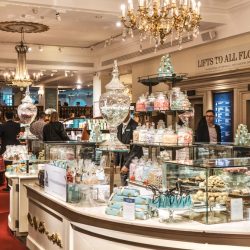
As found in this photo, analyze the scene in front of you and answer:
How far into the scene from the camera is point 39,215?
489 cm

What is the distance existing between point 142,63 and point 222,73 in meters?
3.83

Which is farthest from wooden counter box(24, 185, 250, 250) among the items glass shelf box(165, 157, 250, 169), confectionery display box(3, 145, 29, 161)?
confectionery display box(3, 145, 29, 161)

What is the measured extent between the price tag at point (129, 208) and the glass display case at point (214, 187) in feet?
0.93

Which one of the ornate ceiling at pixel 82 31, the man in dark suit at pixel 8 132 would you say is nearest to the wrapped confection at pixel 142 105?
the ornate ceiling at pixel 82 31

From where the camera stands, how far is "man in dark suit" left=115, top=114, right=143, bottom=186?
213 inches

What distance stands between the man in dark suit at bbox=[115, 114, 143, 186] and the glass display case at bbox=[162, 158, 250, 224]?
5.24 feet

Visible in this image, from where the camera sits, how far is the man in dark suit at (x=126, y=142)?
5398 millimetres

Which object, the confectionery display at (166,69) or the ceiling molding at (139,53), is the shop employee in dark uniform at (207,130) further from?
the confectionery display at (166,69)

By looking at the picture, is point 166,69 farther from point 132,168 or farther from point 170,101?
point 132,168

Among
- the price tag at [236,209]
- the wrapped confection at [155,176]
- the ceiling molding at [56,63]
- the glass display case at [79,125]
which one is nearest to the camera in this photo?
the price tag at [236,209]

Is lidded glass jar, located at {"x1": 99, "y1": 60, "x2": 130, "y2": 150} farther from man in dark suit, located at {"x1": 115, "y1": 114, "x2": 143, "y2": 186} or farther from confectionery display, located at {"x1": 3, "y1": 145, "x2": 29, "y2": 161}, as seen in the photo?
confectionery display, located at {"x1": 3, "y1": 145, "x2": 29, "y2": 161}

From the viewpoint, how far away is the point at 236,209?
10.5 feet

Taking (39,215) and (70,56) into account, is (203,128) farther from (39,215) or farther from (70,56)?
(70,56)

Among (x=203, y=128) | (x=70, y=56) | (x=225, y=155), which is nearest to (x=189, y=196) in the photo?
(x=225, y=155)
